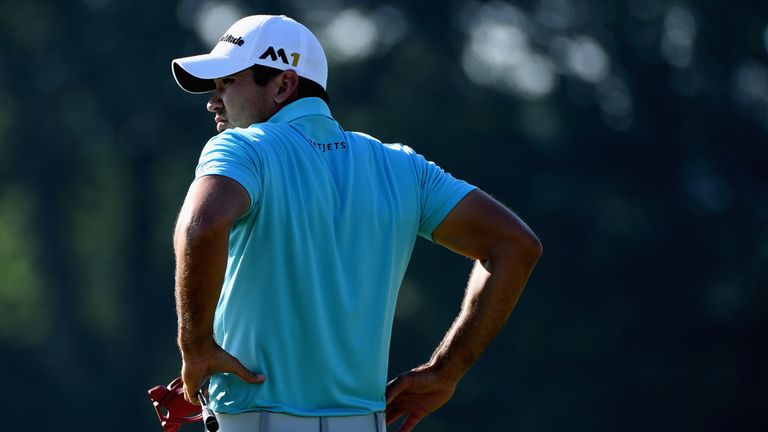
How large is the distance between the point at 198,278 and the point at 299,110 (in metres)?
0.57

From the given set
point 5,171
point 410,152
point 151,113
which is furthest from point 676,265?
point 410,152

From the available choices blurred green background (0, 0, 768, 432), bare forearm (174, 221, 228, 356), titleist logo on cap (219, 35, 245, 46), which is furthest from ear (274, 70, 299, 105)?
blurred green background (0, 0, 768, 432)


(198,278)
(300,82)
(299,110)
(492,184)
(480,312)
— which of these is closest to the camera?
(198,278)

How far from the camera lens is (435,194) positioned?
11.0ft

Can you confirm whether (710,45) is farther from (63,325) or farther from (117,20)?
(63,325)

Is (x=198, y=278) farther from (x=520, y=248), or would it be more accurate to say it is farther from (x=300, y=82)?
(x=520, y=248)

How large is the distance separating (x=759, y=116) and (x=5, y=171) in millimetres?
9218

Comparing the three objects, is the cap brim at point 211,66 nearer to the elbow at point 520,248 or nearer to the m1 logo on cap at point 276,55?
the m1 logo on cap at point 276,55

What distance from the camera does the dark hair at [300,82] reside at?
10.9 feet

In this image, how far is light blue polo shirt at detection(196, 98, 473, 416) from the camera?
2967mm

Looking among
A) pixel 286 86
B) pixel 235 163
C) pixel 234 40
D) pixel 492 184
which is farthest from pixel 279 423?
pixel 492 184

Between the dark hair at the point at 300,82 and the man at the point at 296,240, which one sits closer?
the man at the point at 296,240

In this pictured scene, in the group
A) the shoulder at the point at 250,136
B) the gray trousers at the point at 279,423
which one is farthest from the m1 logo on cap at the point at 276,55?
the gray trousers at the point at 279,423

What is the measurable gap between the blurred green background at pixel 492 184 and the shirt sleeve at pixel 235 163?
13.7m
